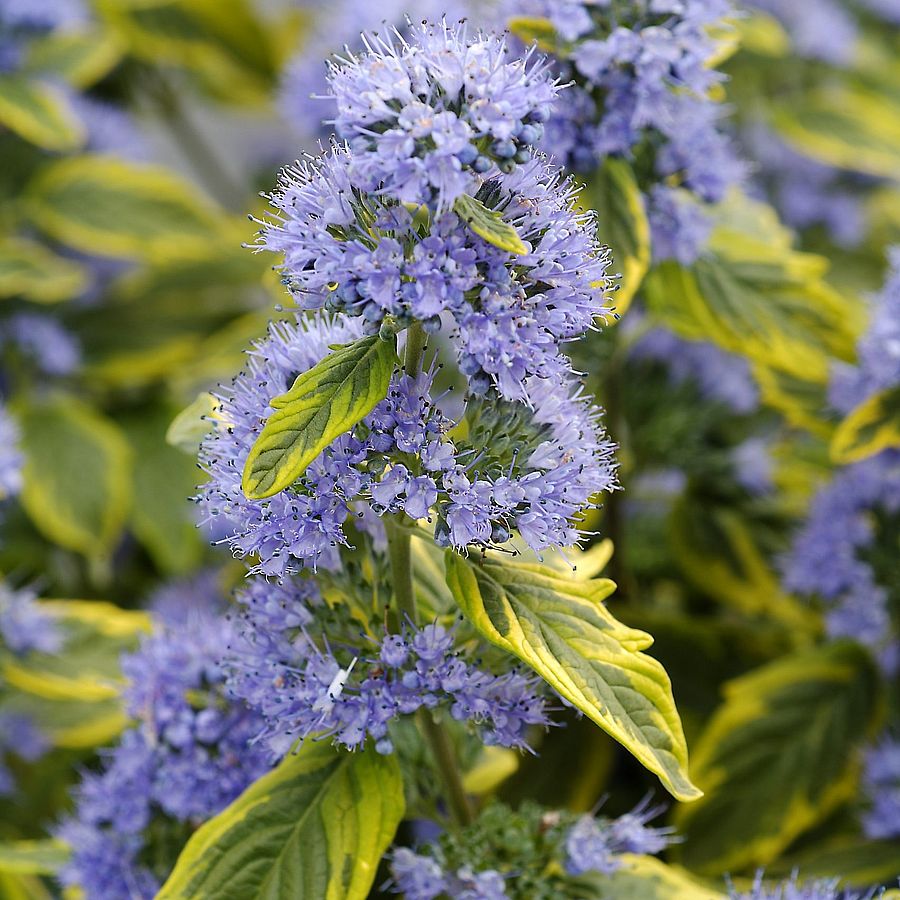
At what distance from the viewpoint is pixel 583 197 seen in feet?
3.18

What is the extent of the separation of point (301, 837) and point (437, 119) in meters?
0.46

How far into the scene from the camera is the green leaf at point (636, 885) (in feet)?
2.65

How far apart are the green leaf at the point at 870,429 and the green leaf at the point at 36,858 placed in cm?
74

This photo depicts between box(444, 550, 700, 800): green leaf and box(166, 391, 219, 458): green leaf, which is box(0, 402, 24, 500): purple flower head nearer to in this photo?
box(166, 391, 219, 458): green leaf

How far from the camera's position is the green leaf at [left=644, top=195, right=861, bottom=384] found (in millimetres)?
1083

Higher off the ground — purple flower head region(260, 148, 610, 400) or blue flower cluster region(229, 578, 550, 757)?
purple flower head region(260, 148, 610, 400)

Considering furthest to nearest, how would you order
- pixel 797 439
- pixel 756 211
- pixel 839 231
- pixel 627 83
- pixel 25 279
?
1. pixel 839 231
2. pixel 797 439
3. pixel 25 279
4. pixel 756 211
5. pixel 627 83

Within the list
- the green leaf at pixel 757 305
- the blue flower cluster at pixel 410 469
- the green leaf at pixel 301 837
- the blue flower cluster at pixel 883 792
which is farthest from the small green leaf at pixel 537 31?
the blue flower cluster at pixel 883 792

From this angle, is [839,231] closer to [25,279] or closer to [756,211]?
[756,211]

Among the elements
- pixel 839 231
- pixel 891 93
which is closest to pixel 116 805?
pixel 839 231

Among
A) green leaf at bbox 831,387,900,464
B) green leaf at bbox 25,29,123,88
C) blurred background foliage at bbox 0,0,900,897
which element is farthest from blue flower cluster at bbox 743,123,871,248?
green leaf at bbox 25,29,123,88

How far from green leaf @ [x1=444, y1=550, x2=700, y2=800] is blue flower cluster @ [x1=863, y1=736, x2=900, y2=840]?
453 mm

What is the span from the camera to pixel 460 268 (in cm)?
60

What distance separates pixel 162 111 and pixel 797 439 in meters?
1.21
